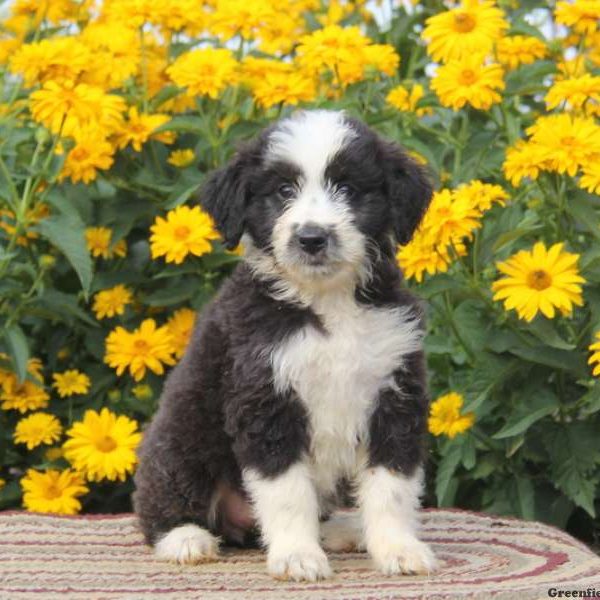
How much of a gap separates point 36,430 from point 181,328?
33.1 inches

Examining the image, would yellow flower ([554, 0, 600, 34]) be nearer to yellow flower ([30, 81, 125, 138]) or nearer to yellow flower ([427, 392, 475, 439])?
yellow flower ([427, 392, 475, 439])

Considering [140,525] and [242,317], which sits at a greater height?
[242,317]

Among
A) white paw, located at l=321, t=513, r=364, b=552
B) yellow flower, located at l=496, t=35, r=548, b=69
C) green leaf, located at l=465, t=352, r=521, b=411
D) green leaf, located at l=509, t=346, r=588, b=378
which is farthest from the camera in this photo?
yellow flower, located at l=496, t=35, r=548, b=69

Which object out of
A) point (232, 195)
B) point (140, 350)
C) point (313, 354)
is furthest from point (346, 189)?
point (140, 350)

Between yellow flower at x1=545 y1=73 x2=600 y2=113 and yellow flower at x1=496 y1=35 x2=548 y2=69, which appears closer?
yellow flower at x1=545 y1=73 x2=600 y2=113

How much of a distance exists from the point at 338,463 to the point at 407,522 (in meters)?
0.31

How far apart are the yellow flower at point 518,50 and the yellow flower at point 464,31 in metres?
0.31

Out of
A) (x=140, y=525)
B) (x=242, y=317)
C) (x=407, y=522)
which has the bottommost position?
(x=140, y=525)

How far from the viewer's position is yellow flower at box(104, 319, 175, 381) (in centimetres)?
686

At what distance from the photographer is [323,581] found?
4.87 m

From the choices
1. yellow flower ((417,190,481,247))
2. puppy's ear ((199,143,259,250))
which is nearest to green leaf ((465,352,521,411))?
yellow flower ((417,190,481,247))

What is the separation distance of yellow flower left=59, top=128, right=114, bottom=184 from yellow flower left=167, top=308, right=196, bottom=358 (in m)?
0.79

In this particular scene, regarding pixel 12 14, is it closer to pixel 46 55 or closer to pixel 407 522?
pixel 46 55

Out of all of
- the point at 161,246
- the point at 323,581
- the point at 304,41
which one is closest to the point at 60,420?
the point at 161,246
